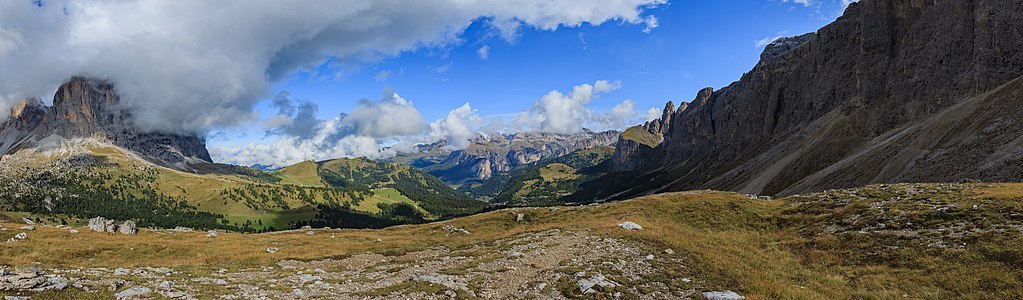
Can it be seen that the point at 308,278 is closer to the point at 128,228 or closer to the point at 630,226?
the point at 630,226

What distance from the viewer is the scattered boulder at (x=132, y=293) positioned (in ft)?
58.2

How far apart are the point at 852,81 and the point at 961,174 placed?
457 ft

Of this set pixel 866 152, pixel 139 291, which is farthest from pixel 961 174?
pixel 139 291

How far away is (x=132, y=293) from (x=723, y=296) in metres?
25.3

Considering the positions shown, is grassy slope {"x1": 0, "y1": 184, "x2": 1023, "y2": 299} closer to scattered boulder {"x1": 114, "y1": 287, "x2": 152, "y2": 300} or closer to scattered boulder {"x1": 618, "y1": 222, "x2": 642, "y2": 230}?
scattered boulder {"x1": 618, "y1": 222, "x2": 642, "y2": 230}

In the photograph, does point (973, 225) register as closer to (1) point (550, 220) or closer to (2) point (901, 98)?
(1) point (550, 220)

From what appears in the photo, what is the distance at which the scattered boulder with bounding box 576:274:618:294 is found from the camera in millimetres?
21422

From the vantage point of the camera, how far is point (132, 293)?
18.2 m

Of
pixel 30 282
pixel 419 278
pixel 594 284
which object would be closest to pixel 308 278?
pixel 419 278

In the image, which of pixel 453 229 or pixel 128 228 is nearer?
pixel 453 229

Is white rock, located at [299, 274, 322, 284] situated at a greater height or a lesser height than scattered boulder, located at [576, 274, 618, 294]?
greater

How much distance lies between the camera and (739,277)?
24.1 m

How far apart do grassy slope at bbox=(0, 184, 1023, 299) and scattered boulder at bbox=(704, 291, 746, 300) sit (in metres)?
0.98

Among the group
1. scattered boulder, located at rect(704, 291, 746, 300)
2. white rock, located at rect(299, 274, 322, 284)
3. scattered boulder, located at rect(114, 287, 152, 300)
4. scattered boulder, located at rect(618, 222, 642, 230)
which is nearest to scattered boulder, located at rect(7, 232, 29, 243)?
white rock, located at rect(299, 274, 322, 284)
